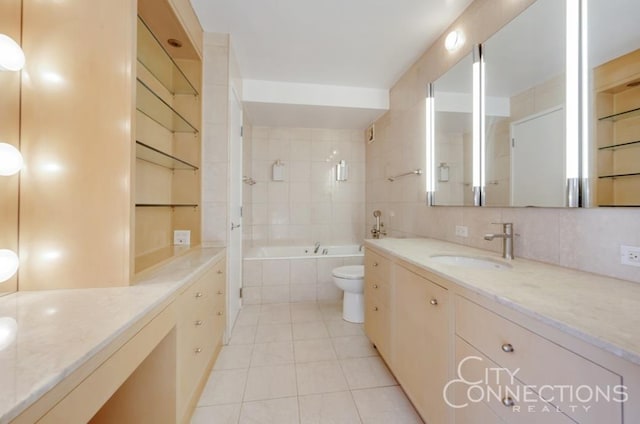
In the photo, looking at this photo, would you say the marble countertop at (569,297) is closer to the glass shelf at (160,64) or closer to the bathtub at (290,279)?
the bathtub at (290,279)

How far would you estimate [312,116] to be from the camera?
122 inches

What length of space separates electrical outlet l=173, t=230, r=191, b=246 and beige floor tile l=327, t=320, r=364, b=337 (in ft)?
4.76

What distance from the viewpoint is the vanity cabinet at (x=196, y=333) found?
1.13 m

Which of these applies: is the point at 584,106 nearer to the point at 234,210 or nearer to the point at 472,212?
the point at 472,212

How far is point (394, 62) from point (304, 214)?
2213 mm

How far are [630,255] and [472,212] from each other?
769 mm

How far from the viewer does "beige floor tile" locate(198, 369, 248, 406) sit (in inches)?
56.8

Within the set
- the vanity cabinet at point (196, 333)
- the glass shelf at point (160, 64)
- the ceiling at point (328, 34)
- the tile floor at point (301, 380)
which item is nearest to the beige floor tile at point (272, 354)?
the tile floor at point (301, 380)

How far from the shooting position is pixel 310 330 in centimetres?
225

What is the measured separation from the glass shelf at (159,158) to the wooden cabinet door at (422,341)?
5.36ft

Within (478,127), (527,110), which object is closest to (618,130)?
Answer: (527,110)

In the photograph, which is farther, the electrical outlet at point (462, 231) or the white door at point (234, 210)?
the white door at point (234, 210)

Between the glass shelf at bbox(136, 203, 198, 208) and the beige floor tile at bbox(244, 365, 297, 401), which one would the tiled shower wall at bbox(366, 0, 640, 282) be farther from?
the glass shelf at bbox(136, 203, 198, 208)

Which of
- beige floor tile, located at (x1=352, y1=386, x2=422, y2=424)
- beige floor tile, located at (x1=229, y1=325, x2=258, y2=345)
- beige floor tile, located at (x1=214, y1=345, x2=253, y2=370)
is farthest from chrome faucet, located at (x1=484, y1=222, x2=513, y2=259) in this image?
beige floor tile, located at (x1=229, y1=325, x2=258, y2=345)
